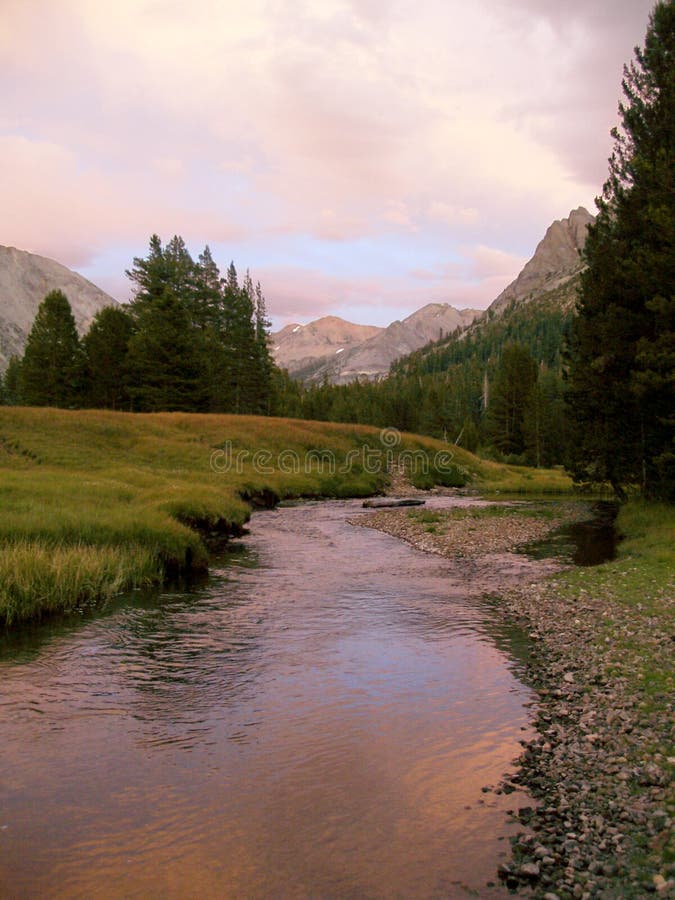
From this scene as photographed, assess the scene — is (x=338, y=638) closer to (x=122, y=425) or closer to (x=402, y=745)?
(x=402, y=745)

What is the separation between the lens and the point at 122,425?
180 feet

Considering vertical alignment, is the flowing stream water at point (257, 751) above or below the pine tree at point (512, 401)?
below

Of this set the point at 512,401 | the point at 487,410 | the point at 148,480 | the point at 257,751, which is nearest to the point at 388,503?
the point at 148,480

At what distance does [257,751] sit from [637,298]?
92.5 ft

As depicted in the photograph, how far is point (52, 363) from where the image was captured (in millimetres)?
74438

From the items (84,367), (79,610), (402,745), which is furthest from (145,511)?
(84,367)

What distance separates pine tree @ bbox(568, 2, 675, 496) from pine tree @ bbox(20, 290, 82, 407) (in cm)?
6070

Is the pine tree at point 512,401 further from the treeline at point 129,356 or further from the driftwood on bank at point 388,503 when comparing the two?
the driftwood on bank at point 388,503

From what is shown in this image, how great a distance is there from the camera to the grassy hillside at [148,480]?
1741cm

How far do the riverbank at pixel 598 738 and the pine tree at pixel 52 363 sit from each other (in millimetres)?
68822

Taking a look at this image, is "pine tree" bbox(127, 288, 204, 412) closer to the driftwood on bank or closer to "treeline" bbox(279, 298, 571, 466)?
the driftwood on bank

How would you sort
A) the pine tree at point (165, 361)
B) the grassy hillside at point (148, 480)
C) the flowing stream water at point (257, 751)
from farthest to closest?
the pine tree at point (165, 361)
the grassy hillside at point (148, 480)
the flowing stream water at point (257, 751)

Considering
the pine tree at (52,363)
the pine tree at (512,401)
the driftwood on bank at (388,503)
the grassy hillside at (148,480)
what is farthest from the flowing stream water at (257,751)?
the pine tree at (512,401)

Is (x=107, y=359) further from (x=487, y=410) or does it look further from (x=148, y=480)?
(x=487, y=410)
